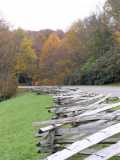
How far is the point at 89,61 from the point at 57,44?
262 inches

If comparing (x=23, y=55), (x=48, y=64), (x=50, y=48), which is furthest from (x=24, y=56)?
(x=50, y=48)

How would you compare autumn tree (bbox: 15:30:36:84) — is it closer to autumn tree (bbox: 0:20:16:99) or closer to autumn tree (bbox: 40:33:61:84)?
autumn tree (bbox: 0:20:16:99)

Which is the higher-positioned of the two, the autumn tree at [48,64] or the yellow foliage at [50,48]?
the yellow foliage at [50,48]

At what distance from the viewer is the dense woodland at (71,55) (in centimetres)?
3503

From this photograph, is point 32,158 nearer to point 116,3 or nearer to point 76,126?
point 76,126

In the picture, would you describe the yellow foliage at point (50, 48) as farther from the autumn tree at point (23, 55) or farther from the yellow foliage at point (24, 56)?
the yellow foliage at point (24, 56)

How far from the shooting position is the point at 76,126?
594 centimetres

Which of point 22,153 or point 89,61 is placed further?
point 89,61

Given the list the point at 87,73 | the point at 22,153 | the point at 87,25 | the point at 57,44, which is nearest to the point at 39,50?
the point at 57,44

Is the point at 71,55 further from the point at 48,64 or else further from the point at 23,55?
the point at 23,55

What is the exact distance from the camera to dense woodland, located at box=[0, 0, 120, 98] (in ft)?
115

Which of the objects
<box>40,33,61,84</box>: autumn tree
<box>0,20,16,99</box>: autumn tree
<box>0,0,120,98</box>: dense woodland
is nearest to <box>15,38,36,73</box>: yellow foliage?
<box>0,0,120,98</box>: dense woodland

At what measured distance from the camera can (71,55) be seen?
Answer: 44.8m

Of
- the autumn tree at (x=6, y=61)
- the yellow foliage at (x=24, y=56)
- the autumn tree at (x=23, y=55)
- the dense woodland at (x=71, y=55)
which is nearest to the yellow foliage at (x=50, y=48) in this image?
the dense woodland at (x=71, y=55)
